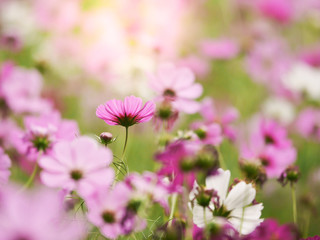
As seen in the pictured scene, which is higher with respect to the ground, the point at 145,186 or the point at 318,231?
the point at 145,186

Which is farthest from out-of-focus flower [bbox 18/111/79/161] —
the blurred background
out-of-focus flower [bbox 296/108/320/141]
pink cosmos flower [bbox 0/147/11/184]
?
out-of-focus flower [bbox 296/108/320/141]

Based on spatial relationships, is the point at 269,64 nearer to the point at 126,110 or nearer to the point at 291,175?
the point at 291,175

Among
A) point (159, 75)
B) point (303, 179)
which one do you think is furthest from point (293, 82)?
point (159, 75)

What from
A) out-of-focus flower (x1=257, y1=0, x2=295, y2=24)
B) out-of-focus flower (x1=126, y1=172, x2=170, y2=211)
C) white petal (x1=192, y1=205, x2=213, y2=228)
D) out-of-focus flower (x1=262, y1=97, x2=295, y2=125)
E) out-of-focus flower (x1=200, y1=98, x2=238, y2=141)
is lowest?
out-of-focus flower (x1=262, y1=97, x2=295, y2=125)

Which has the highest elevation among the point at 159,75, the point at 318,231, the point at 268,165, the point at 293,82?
the point at 159,75

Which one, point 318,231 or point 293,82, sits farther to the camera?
point 293,82

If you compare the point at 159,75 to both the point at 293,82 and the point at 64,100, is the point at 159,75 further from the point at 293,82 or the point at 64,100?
the point at 64,100

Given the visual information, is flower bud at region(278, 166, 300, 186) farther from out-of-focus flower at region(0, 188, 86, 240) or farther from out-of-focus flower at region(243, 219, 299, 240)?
out-of-focus flower at region(0, 188, 86, 240)
